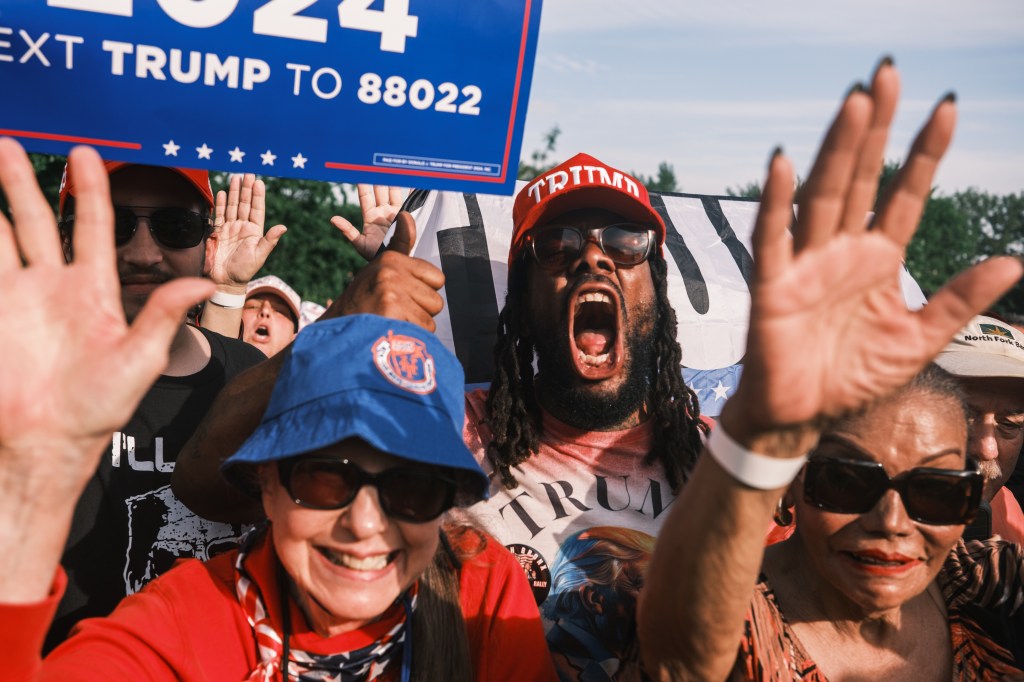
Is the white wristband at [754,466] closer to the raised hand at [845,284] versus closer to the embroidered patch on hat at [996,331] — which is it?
the raised hand at [845,284]

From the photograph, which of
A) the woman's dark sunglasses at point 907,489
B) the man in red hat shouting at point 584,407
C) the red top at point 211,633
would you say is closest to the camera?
the red top at point 211,633

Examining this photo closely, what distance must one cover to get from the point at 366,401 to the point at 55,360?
2.02 feet

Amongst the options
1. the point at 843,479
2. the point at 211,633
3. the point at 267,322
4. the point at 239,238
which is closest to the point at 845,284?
the point at 843,479

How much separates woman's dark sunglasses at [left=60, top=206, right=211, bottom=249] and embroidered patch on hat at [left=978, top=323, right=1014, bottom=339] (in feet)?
9.75

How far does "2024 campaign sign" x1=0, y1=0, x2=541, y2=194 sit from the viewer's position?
2.38 m

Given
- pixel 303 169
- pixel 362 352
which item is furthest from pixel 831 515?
pixel 303 169

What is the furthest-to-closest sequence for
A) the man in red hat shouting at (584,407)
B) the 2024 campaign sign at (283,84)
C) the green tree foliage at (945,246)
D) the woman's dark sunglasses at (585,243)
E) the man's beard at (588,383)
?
the green tree foliage at (945,246)
the woman's dark sunglasses at (585,243)
the man's beard at (588,383)
the man in red hat shouting at (584,407)
the 2024 campaign sign at (283,84)

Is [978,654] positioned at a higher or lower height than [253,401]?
lower

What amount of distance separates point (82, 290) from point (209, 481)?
88cm

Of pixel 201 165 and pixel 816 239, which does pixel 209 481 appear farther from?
pixel 816 239

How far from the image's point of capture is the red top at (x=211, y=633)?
1.91m

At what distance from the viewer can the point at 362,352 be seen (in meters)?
2.10

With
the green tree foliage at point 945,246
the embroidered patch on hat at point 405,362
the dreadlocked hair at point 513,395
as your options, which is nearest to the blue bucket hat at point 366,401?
the embroidered patch on hat at point 405,362

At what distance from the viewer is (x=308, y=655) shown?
2.12 m
